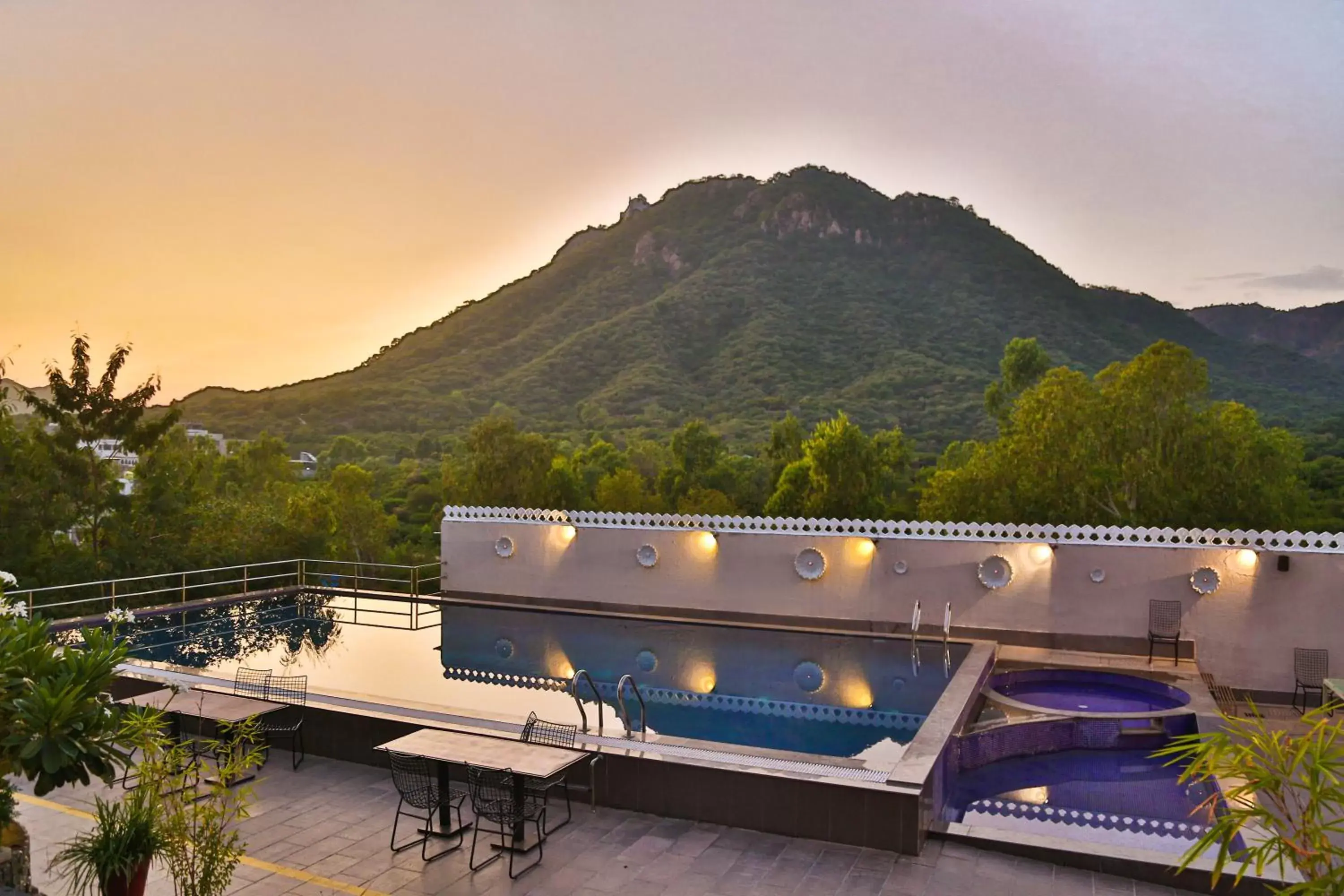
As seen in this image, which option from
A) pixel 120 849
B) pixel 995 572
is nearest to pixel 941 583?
pixel 995 572

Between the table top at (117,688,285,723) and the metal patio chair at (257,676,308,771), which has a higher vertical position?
the table top at (117,688,285,723)

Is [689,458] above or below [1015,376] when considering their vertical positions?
below

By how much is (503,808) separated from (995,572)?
8.17 meters

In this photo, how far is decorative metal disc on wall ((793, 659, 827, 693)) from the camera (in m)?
10.1

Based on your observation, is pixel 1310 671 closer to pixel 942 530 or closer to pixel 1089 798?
pixel 942 530

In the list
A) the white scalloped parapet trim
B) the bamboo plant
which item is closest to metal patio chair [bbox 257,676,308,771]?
the bamboo plant

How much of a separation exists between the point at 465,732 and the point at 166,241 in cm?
2049

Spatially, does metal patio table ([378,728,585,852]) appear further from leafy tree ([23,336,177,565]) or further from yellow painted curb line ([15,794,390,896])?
leafy tree ([23,336,177,565])

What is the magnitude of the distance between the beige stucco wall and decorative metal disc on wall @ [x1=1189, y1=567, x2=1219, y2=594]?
62mm

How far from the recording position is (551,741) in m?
6.33

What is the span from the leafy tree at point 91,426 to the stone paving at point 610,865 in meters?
12.3

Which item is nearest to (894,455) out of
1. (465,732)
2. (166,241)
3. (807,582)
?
(807,582)

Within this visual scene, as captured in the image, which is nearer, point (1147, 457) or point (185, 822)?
point (185, 822)

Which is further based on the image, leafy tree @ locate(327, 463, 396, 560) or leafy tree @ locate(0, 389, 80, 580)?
leafy tree @ locate(327, 463, 396, 560)
